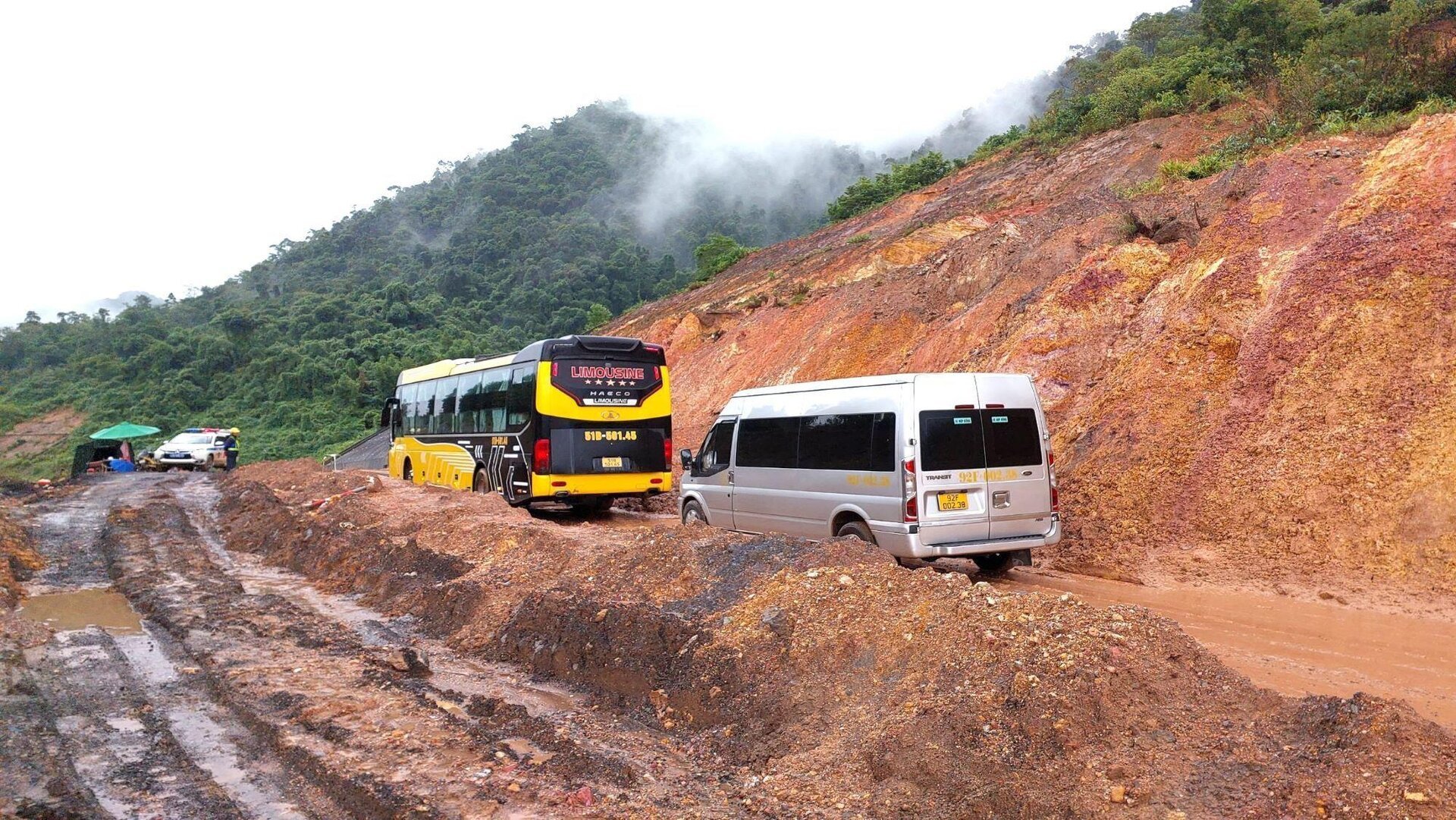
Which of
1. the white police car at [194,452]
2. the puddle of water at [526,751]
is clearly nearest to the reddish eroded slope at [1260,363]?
the puddle of water at [526,751]

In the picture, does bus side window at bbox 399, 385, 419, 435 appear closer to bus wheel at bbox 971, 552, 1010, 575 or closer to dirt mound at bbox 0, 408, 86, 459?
bus wheel at bbox 971, 552, 1010, 575

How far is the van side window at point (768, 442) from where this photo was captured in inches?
425

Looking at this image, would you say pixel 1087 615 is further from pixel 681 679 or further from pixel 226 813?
pixel 226 813

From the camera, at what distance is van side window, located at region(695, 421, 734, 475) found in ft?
39.5

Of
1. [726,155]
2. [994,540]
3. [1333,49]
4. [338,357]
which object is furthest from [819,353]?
[726,155]

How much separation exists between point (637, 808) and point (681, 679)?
1.83 metres

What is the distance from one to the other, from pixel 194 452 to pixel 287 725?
35943 millimetres

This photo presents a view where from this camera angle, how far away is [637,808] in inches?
186

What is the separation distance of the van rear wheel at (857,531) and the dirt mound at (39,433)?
217ft

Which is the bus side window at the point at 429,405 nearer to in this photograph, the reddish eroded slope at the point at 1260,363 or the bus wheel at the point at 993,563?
the reddish eroded slope at the point at 1260,363

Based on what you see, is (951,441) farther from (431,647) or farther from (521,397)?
(521,397)

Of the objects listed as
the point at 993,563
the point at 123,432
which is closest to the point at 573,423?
the point at 993,563

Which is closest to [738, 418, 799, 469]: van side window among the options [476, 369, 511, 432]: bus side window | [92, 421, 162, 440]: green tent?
[476, 369, 511, 432]: bus side window

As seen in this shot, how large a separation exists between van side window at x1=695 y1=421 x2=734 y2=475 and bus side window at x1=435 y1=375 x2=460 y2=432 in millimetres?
8224
